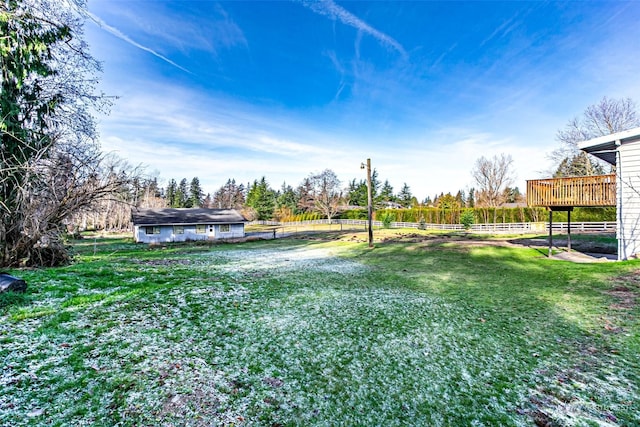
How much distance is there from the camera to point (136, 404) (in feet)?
9.91

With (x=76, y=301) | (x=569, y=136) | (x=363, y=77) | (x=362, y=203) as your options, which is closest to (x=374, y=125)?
(x=363, y=77)

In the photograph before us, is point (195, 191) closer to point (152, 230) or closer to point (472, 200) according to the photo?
point (152, 230)

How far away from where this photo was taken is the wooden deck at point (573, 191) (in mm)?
12266

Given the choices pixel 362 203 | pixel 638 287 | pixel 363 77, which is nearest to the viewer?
pixel 638 287

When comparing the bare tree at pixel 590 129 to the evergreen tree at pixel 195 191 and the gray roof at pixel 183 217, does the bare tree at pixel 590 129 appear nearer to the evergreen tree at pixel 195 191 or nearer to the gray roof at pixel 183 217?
the gray roof at pixel 183 217

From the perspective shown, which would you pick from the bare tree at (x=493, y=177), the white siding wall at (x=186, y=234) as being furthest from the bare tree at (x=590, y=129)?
the white siding wall at (x=186, y=234)

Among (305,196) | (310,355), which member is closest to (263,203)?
(305,196)

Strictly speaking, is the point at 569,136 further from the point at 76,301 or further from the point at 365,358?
the point at 76,301

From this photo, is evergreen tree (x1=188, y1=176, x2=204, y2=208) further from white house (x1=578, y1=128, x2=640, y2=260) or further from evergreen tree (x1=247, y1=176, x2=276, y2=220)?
white house (x1=578, y1=128, x2=640, y2=260)

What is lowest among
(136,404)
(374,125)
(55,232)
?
(136,404)

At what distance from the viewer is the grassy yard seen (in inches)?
121

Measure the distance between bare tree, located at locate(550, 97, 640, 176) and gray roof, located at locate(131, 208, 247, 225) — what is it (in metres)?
37.9

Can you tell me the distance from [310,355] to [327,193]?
5390cm

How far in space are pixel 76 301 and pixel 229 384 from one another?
4435 millimetres
